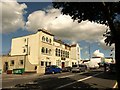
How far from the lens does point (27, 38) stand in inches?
2516

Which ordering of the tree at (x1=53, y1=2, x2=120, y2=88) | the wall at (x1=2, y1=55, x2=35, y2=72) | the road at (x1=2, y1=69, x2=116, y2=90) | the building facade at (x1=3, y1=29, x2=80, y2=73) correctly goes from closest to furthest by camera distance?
1. the tree at (x1=53, y1=2, x2=120, y2=88)
2. the road at (x1=2, y1=69, x2=116, y2=90)
3. the wall at (x1=2, y1=55, x2=35, y2=72)
4. the building facade at (x1=3, y1=29, x2=80, y2=73)

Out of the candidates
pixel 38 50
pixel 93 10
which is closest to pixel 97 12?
pixel 93 10

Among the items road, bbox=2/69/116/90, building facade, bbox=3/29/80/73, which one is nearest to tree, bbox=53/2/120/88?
road, bbox=2/69/116/90

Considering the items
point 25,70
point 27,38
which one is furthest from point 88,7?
point 27,38

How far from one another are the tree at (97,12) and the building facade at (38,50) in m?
43.8

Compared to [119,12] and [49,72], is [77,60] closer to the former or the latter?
[49,72]

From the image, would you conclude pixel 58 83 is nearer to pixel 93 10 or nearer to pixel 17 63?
pixel 93 10

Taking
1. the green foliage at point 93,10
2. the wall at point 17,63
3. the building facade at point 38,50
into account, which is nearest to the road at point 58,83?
the green foliage at point 93,10

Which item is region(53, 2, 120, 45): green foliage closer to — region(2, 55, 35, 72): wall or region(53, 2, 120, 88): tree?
region(53, 2, 120, 88): tree

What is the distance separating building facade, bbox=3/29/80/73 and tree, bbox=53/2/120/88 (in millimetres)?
43811

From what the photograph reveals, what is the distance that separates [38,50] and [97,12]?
4624 cm

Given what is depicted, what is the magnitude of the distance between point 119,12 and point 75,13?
8.49 ft

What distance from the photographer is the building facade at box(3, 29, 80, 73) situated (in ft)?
197

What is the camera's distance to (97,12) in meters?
15.2
